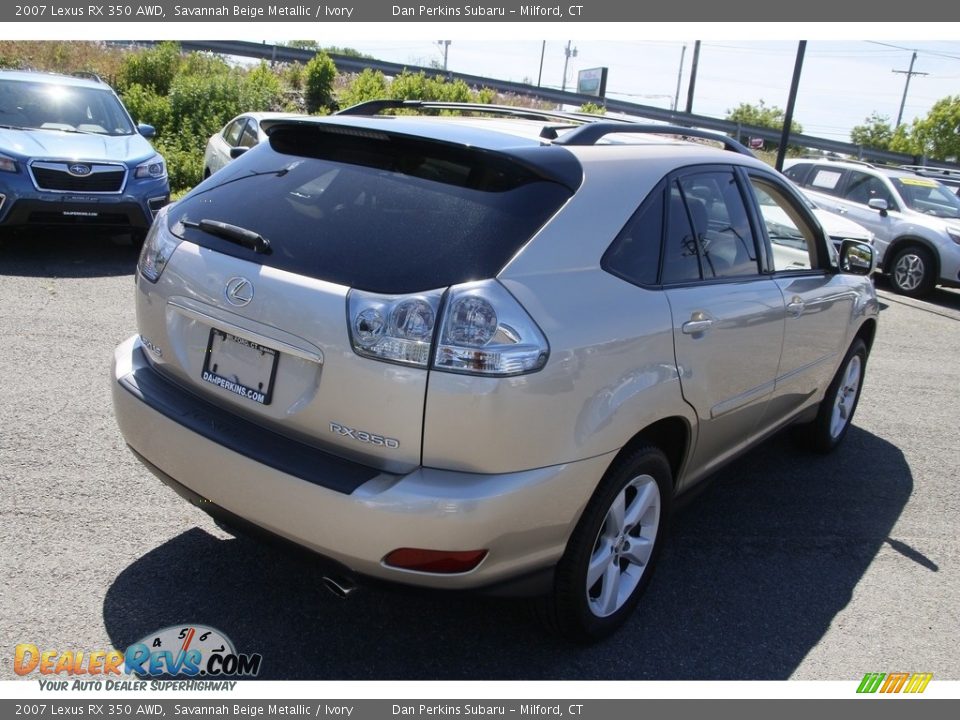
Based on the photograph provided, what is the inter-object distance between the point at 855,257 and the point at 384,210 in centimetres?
328

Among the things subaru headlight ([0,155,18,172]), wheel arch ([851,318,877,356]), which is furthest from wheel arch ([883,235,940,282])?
subaru headlight ([0,155,18,172])

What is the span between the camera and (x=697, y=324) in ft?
10.8

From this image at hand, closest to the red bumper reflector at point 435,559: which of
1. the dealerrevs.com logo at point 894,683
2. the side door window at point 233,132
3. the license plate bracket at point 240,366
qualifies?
the license plate bracket at point 240,366

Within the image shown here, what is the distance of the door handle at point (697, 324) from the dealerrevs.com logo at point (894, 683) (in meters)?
1.45

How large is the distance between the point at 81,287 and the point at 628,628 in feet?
20.6

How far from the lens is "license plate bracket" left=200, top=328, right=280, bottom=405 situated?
2.73 metres

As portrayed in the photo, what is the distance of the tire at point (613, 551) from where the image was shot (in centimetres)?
291

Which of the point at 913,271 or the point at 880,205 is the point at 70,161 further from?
the point at 913,271

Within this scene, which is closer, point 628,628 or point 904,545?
point 628,628

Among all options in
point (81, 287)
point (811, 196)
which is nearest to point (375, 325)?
point (81, 287)

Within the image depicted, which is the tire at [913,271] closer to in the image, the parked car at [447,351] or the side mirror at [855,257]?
the side mirror at [855,257]

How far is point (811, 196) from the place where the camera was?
13.6 m

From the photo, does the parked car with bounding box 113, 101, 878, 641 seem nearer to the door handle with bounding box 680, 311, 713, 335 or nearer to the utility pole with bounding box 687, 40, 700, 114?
the door handle with bounding box 680, 311, 713, 335

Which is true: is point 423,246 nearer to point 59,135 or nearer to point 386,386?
point 386,386
